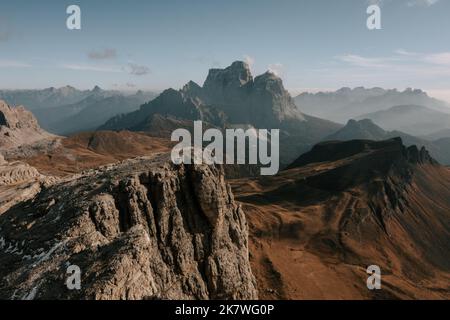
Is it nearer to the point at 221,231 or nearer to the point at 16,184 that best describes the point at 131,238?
the point at 221,231

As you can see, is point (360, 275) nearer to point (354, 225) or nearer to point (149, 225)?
point (354, 225)

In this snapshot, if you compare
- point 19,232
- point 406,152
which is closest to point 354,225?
point 406,152

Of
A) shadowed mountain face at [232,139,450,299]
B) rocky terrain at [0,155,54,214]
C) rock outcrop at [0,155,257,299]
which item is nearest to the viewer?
rock outcrop at [0,155,257,299]

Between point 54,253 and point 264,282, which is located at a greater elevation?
point 54,253

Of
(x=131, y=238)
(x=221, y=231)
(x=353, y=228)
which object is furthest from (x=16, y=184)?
(x=353, y=228)

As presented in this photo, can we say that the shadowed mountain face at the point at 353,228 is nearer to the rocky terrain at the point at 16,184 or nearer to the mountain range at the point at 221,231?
the mountain range at the point at 221,231

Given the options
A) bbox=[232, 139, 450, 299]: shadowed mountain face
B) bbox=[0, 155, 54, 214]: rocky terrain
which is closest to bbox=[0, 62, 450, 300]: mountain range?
bbox=[0, 155, 54, 214]: rocky terrain

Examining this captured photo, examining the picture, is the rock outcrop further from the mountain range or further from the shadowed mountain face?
the shadowed mountain face
